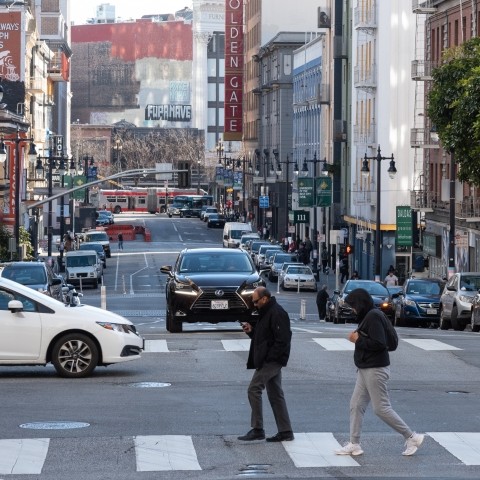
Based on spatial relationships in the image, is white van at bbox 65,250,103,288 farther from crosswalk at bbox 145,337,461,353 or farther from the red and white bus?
the red and white bus

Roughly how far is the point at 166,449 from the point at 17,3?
9776cm

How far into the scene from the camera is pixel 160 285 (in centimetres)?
7150

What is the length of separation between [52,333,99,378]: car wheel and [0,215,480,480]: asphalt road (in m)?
0.22

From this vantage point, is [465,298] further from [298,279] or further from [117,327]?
[298,279]

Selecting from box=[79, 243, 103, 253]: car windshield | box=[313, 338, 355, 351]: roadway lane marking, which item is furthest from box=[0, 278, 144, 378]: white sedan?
box=[79, 243, 103, 253]: car windshield

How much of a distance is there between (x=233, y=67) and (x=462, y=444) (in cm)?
13922

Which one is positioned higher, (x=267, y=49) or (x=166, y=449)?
(x=267, y=49)

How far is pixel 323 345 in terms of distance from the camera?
84.8 feet

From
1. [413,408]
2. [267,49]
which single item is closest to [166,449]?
[413,408]

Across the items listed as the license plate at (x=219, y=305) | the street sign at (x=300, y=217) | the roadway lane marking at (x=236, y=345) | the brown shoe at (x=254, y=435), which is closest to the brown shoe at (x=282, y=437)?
the brown shoe at (x=254, y=435)

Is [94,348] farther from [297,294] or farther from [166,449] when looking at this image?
[297,294]

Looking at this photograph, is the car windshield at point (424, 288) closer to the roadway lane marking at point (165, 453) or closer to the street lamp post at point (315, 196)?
the roadway lane marking at point (165, 453)

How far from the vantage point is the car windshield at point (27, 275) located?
3894 centimetres

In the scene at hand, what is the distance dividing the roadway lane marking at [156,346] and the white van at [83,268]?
4082cm
